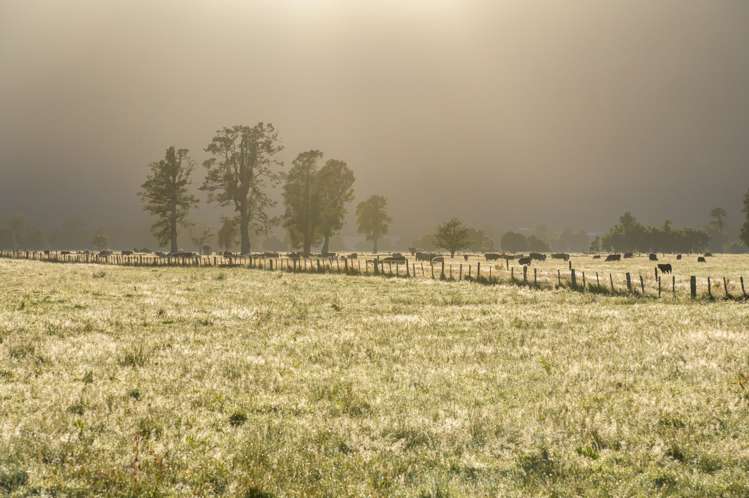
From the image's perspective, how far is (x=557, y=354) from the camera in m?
17.0

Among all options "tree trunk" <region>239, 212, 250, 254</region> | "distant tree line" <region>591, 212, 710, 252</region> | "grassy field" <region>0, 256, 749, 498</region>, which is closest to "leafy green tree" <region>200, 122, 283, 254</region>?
"tree trunk" <region>239, 212, 250, 254</region>

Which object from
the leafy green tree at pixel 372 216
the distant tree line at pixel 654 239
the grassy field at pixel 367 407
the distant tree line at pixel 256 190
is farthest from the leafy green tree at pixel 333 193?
the distant tree line at pixel 654 239

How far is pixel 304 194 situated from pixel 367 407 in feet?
300

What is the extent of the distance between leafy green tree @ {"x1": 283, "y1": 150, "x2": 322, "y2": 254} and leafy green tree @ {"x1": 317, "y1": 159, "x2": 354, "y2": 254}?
0.94 meters

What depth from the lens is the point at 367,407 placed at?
37.0 ft

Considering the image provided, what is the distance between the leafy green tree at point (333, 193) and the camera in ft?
333

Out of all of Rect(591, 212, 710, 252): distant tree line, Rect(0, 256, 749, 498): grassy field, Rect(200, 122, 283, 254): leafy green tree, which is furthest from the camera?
Rect(591, 212, 710, 252): distant tree line

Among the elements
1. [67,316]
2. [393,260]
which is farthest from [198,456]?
[393,260]

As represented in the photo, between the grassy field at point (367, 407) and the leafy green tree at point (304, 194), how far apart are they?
256 feet

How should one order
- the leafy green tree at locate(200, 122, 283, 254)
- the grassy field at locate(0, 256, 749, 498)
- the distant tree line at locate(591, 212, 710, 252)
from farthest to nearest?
the distant tree line at locate(591, 212, 710, 252), the leafy green tree at locate(200, 122, 283, 254), the grassy field at locate(0, 256, 749, 498)

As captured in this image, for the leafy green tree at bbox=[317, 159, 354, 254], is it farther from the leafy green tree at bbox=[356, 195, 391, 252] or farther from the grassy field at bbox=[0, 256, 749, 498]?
the grassy field at bbox=[0, 256, 749, 498]

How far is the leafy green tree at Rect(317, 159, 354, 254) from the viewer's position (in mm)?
101562

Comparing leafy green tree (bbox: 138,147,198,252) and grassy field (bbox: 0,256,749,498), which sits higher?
leafy green tree (bbox: 138,147,198,252)

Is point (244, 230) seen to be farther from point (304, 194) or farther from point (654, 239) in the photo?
point (654, 239)
